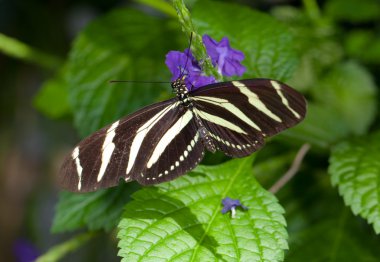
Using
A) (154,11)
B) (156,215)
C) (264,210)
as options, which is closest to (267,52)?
(264,210)

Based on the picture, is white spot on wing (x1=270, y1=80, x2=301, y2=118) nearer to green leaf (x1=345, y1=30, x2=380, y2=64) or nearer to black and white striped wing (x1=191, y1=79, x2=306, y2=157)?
black and white striped wing (x1=191, y1=79, x2=306, y2=157)

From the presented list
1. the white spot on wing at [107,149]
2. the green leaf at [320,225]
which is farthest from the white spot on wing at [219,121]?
the green leaf at [320,225]

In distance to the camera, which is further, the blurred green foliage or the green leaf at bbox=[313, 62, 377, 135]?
the green leaf at bbox=[313, 62, 377, 135]

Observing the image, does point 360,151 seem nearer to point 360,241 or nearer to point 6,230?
point 360,241

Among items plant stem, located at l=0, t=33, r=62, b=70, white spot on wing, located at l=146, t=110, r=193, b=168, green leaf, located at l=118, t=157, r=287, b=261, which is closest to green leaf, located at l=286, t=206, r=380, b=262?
green leaf, located at l=118, t=157, r=287, b=261

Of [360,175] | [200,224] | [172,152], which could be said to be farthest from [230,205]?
[360,175]

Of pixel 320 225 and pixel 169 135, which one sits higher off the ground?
pixel 169 135

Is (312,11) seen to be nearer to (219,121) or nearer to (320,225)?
(320,225)
